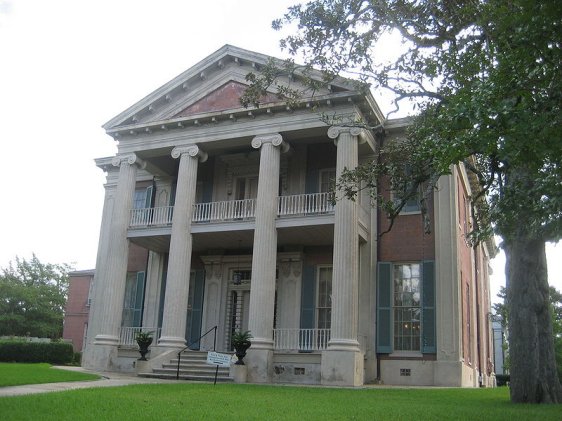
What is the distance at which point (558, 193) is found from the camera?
29.7 feet

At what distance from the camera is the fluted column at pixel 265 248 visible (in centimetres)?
1780

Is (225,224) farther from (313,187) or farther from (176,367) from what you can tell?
(176,367)

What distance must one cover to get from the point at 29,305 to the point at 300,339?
31.2 meters

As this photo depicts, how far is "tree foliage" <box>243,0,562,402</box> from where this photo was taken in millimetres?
7168

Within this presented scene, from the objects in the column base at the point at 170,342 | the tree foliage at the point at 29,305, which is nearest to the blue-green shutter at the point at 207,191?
the column base at the point at 170,342

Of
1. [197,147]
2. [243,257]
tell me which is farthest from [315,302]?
[197,147]

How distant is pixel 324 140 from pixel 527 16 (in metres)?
→ 13.8

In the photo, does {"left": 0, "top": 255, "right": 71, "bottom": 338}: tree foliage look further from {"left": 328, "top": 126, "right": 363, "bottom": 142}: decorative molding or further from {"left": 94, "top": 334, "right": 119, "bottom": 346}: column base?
{"left": 328, "top": 126, "right": 363, "bottom": 142}: decorative molding

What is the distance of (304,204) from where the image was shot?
19.6 m

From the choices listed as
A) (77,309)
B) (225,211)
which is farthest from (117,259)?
(77,309)

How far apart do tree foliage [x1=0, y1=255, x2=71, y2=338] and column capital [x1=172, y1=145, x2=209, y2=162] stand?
89.8ft

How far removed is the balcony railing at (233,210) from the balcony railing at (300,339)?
3825 millimetres

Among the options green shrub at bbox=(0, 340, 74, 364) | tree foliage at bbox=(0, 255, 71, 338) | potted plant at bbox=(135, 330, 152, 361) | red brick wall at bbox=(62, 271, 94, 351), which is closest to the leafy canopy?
potted plant at bbox=(135, 330, 152, 361)

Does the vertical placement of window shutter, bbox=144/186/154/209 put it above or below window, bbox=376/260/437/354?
above
